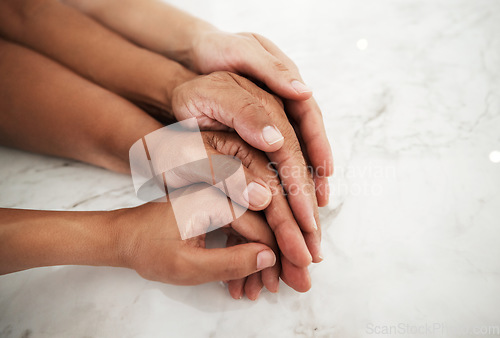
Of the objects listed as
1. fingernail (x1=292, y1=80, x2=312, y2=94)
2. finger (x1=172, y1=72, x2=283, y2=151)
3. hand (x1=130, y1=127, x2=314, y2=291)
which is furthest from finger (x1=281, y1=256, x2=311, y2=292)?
fingernail (x1=292, y1=80, x2=312, y2=94)

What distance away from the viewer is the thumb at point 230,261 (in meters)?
0.56

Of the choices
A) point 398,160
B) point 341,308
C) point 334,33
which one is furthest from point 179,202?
point 334,33

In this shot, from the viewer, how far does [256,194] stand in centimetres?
62

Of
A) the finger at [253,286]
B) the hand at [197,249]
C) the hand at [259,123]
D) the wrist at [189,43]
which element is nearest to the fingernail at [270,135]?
the hand at [259,123]

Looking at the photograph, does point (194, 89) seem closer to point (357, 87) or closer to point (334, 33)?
point (357, 87)

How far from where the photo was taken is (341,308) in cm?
61

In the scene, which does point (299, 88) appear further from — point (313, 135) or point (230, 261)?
point (230, 261)

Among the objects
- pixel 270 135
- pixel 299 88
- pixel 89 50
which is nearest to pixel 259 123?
pixel 270 135

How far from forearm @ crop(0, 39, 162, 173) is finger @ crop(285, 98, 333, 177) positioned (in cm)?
33

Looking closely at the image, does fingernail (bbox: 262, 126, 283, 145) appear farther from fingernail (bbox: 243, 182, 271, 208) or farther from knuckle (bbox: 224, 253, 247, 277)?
knuckle (bbox: 224, 253, 247, 277)

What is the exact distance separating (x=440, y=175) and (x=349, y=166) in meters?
0.20

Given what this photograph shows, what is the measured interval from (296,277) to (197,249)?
181 millimetres

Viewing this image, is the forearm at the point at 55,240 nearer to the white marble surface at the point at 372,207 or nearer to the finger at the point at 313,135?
the white marble surface at the point at 372,207

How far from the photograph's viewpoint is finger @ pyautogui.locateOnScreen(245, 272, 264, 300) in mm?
620
